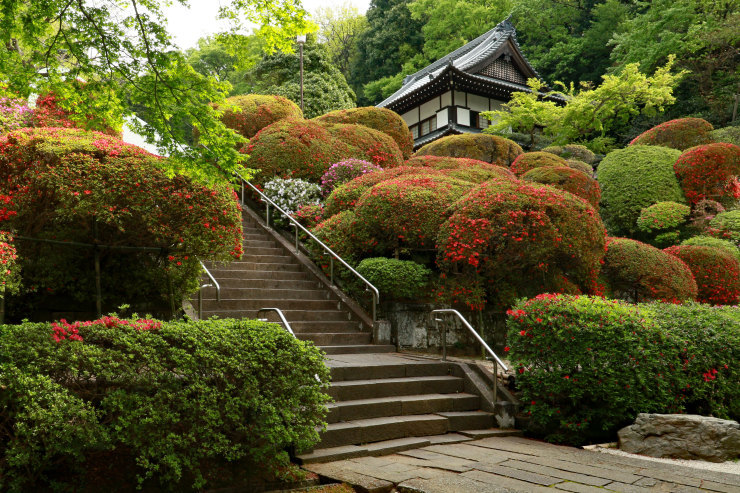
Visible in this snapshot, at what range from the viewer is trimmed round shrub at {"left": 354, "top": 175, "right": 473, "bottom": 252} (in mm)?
9836

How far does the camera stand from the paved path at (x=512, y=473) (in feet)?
14.9

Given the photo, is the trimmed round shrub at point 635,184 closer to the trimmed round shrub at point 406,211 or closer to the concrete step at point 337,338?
the trimmed round shrub at point 406,211

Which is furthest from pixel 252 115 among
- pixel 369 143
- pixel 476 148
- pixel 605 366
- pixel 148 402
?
pixel 148 402

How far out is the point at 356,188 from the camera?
11773mm

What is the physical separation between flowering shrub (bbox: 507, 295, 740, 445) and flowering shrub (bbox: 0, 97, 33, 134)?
7.39 meters

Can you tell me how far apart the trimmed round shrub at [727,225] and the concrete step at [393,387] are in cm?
1060

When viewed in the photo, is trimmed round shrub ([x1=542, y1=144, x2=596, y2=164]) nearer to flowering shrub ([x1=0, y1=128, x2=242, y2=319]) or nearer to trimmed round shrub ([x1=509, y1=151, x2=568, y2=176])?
trimmed round shrub ([x1=509, y1=151, x2=568, y2=176])

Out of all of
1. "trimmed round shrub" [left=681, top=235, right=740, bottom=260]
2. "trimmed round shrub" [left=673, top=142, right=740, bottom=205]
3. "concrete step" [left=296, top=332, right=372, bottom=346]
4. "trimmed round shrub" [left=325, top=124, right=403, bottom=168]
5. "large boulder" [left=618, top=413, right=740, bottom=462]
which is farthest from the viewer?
"trimmed round shrub" [left=325, top=124, right=403, bottom=168]

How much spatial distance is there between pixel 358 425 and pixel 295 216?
7543 mm

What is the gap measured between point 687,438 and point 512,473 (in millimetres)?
2417

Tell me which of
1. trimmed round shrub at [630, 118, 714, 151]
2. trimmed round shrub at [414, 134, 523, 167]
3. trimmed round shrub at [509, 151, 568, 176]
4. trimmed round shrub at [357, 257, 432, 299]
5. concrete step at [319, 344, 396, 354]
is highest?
trimmed round shrub at [630, 118, 714, 151]

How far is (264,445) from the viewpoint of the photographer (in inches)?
179

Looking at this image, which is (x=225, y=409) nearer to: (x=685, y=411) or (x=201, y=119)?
(x=201, y=119)

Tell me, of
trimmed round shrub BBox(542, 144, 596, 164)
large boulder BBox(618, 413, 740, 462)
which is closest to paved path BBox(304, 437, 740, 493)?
large boulder BBox(618, 413, 740, 462)
